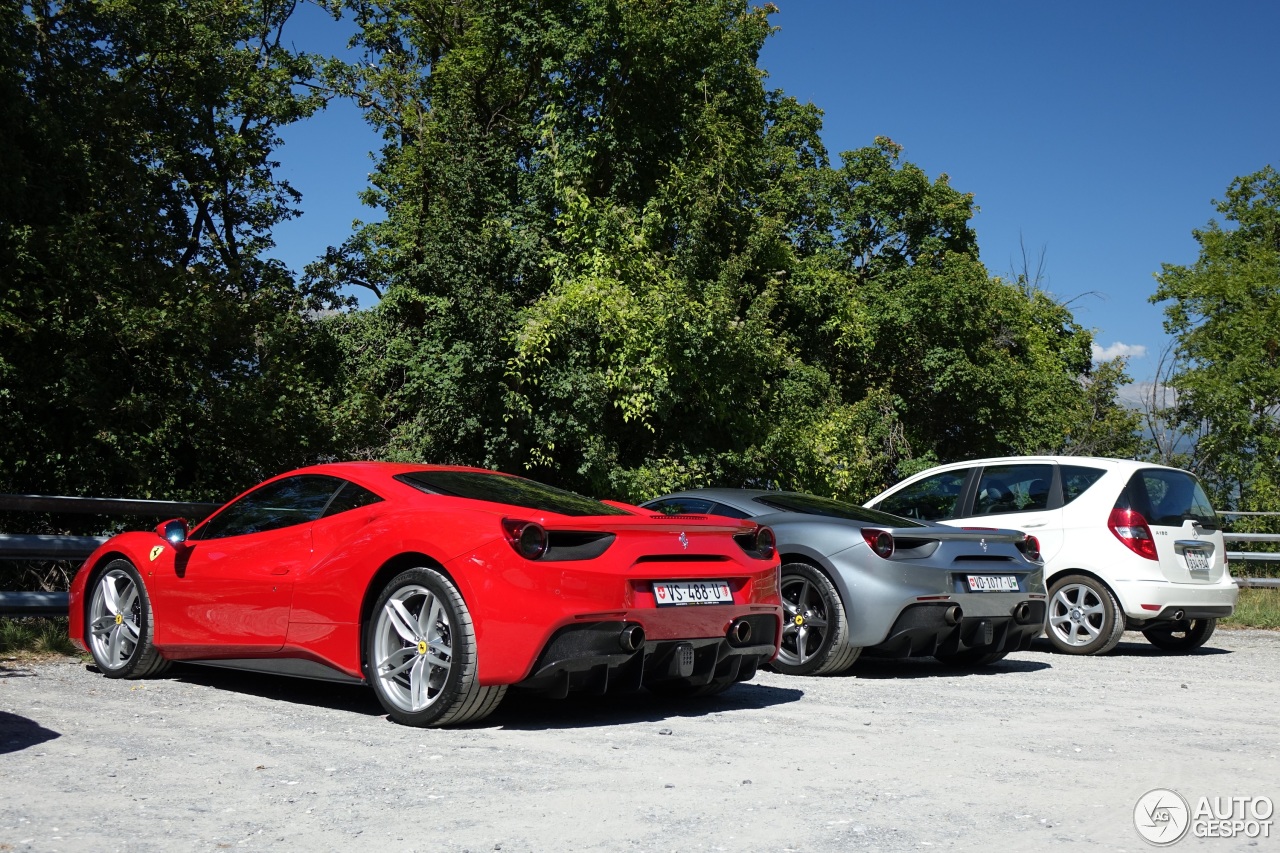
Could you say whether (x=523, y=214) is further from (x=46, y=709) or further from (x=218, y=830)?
(x=218, y=830)

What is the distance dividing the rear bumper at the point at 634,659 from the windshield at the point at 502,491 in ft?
2.26

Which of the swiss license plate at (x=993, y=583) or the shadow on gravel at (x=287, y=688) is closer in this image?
the shadow on gravel at (x=287, y=688)

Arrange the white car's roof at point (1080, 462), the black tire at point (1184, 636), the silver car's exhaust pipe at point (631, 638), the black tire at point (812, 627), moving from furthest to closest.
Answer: the black tire at point (1184, 636) < the white car's roof at point (1080, 462) < the black tire at point (812, 627) < the silver car's exhaust pipe at point (631, 638)

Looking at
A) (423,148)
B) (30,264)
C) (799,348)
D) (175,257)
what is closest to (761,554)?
(30,264)

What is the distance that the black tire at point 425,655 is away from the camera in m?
5.71

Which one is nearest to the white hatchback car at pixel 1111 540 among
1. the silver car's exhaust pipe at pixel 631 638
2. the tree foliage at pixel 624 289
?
the silver car's exhaust pipe at pixel 631 638

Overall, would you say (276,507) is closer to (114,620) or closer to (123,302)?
(114,620)

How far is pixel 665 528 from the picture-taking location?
623 cm

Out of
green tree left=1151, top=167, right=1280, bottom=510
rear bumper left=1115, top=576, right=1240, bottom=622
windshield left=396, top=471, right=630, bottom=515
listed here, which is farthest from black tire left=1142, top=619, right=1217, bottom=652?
green tree left=1151, top=167, right=1280, bottom=510

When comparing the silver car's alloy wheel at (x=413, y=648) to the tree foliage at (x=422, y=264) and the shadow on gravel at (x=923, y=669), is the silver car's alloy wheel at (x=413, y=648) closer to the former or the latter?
the shadow on gravel at (x=923, y=669)

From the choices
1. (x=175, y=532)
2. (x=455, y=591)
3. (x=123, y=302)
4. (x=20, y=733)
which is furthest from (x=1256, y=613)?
(x=123, y=302)

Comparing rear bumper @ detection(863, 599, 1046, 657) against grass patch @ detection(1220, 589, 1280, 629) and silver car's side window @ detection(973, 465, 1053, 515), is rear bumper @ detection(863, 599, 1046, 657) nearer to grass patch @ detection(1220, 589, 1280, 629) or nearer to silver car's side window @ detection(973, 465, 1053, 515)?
silver car's side window @ detection(973, 465, 1053, 515)

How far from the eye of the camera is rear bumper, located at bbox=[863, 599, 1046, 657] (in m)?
8.10

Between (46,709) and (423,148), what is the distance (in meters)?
19.0
